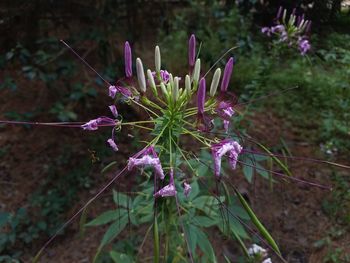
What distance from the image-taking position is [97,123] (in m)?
0.95

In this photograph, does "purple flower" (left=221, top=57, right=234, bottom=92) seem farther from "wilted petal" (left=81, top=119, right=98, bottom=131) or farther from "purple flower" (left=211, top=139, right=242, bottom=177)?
"wilted petal" (left=81, top=119, right=98, bottom=131)

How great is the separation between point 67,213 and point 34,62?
2.69ft

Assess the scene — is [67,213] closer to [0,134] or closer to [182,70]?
[0,134]

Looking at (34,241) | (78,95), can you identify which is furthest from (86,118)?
(34,241)

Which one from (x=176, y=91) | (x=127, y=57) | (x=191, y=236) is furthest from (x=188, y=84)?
(x=191, y=236)

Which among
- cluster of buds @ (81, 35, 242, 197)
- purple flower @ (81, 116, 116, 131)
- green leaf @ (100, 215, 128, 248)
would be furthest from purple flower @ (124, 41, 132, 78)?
green leaf @ (100, 215, 128, 248)

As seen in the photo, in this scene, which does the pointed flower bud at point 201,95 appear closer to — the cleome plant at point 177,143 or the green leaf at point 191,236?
the cleome plant at point 177,143

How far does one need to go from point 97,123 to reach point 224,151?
302mm

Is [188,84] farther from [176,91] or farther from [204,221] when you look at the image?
[204,221]

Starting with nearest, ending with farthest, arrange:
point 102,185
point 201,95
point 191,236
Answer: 1. point 201,95
2. point 191,236
3. point 102,185

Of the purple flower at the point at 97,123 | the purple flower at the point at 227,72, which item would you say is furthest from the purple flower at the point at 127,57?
the purple flower at the point at 227,72

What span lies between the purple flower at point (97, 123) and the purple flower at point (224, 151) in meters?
0.25

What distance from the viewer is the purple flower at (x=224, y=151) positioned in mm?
834

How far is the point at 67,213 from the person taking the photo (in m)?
2.28
